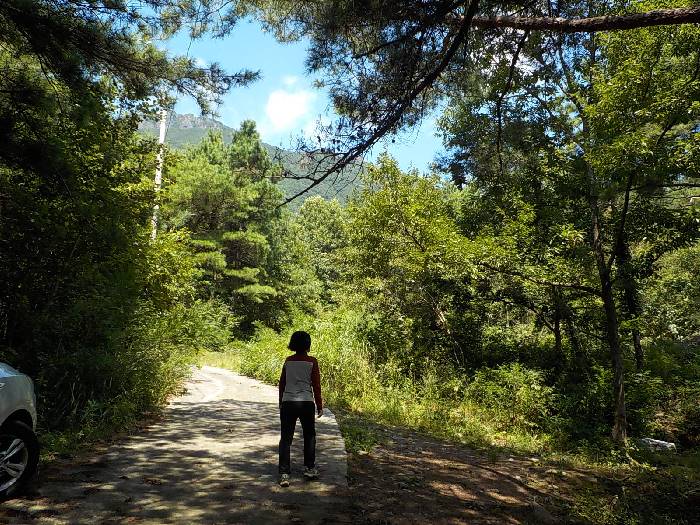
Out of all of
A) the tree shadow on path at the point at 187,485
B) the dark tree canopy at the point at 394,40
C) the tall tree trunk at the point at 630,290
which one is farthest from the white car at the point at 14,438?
the tall tree trunk at the point at 630,290

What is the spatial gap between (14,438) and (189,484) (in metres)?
1.64

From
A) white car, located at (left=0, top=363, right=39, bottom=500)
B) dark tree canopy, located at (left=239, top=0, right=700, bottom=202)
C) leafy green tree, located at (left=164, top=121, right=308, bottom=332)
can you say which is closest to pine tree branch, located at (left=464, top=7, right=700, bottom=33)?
dark tree canopy, located at (left=239, top=0, right=700, bottom=202)

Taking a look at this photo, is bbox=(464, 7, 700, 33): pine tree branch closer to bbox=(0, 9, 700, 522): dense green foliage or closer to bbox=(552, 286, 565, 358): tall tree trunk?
bbox=(0, 9, 700, 522): dense green foliage

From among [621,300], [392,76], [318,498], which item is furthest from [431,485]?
[621,300]

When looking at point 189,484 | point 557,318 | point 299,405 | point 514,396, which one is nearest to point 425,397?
point 514,396

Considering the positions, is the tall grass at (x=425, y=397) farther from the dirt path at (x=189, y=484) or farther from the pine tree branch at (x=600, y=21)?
the pine tree branch at (x=600, y=21)

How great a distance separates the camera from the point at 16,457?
402cm

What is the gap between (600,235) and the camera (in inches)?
453

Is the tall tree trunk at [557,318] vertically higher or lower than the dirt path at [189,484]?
higher

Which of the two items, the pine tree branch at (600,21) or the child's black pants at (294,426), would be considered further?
the child's black pants at (294,426)

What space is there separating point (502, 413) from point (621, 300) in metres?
4.97

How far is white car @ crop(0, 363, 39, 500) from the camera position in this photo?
153 inches

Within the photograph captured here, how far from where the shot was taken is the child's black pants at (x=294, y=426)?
16.1ft

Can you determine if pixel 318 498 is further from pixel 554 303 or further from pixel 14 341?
pixel 554 303
